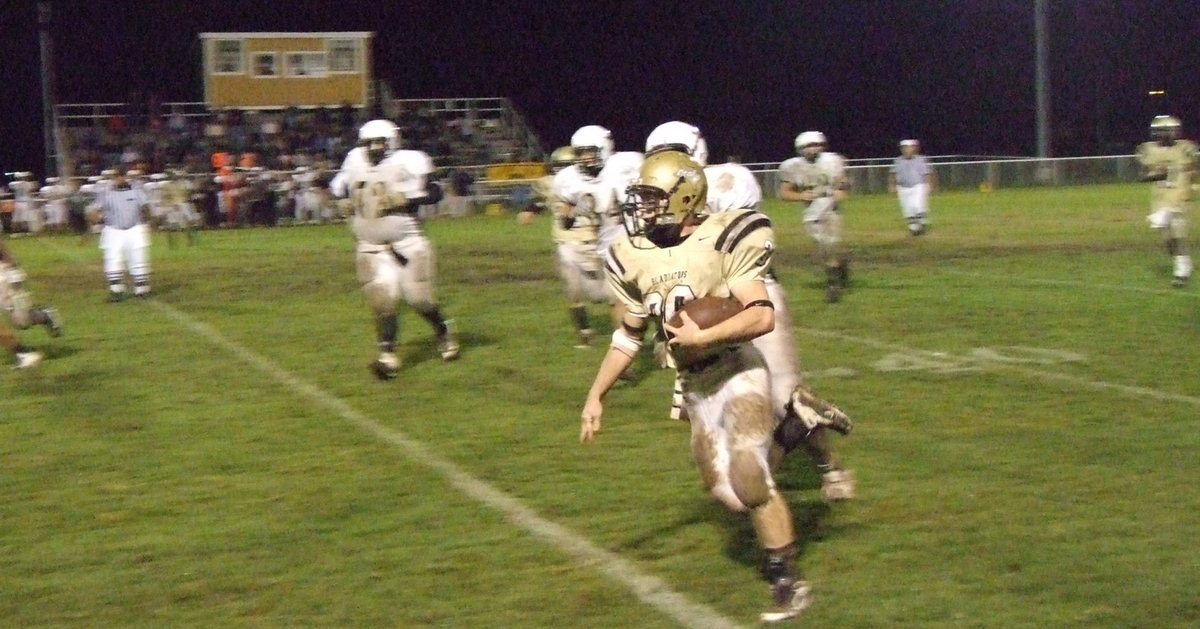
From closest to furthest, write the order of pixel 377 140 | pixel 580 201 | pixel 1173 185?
pixel 377 140 < pixel 580 201 < pixel 1173 185

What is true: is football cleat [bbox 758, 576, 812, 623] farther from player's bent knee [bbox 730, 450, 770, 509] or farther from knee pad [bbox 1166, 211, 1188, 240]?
knee pad [bbox 1166, 211, 1188, 240]

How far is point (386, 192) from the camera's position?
1015 centimetres

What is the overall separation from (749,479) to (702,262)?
0.74 metres

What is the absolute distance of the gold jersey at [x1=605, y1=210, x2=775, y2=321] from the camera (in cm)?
489

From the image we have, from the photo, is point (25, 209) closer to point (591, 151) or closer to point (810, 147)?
point (810, 147)

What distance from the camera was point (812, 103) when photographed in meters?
60.8

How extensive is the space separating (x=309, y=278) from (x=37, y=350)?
6.66 metres

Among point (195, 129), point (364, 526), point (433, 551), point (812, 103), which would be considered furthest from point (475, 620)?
point (812, 103)

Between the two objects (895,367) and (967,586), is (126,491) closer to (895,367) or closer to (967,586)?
(967,586)

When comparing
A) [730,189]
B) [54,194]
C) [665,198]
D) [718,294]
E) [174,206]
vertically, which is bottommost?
[718,294]

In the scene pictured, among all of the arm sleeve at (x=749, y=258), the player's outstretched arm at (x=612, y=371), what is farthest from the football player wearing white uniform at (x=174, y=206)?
the arm sleeve at (x=749, y=258)

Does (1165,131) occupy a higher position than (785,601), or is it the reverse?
(1165,131)

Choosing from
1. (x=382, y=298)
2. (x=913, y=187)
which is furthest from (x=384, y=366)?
(x=913, y=187)

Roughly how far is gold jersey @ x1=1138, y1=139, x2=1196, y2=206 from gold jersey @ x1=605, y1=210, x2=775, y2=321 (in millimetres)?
11292
